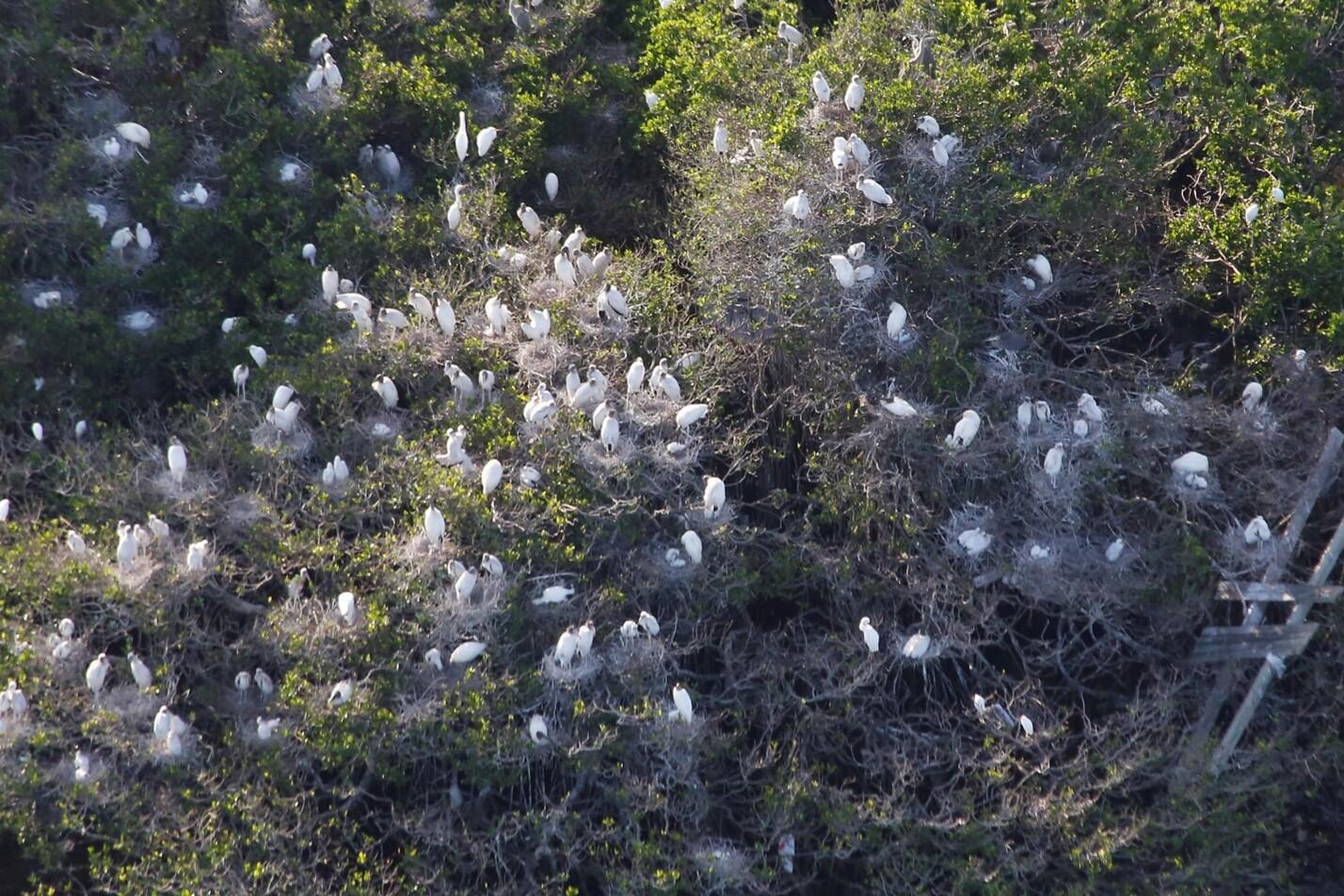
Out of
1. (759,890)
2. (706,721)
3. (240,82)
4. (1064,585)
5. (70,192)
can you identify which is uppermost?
(240,82)

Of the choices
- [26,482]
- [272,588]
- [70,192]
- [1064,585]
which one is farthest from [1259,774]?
[70,192]

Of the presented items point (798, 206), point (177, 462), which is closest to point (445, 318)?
point (177, 462)

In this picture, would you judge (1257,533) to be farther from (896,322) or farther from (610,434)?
(610,434)

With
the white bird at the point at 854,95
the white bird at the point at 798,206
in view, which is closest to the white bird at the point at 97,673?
the white bird at the point at 798,206

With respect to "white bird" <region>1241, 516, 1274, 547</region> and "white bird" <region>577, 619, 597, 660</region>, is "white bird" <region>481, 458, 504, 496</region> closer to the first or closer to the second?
"white bird" <region>577, 619, 597, 660</region>

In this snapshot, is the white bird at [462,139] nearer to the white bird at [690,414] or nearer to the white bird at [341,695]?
the white bird at [690,414]

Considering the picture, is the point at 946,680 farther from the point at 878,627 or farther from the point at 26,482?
the point at 26,482
